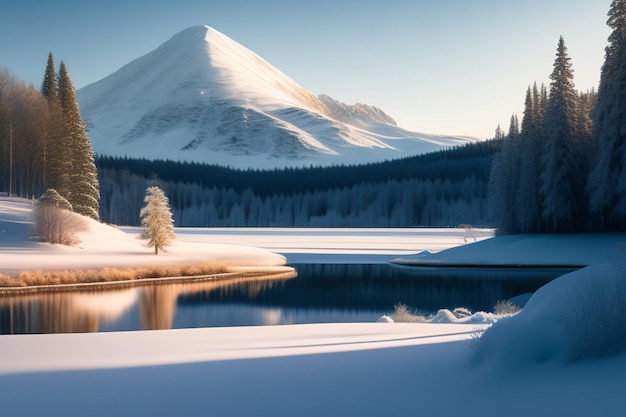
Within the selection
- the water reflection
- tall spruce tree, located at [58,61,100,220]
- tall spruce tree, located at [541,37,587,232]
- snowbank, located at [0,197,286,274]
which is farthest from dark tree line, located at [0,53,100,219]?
tall spruce tree, located at [541,37,587,232]

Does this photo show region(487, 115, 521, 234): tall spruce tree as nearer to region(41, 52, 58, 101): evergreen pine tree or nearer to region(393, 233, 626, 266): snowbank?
region(393, 233, 626, 266): snowbank

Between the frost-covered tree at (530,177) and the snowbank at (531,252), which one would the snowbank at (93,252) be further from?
the frost-covered tree at (530,177)

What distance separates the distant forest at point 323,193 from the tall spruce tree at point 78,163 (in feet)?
271

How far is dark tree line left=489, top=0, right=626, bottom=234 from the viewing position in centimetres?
4325

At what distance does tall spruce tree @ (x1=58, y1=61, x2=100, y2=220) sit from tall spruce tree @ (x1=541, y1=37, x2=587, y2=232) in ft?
146

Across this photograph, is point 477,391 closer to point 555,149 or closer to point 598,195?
point 598,195

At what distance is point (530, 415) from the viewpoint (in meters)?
7.88

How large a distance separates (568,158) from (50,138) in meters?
50.9

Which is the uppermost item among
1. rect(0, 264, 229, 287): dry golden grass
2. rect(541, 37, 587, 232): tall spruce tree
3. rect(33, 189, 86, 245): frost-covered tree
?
rect(541, 37, 587, 232): tall spruce tree

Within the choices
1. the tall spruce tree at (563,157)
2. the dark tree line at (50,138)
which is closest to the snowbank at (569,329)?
the tall spruce tree at (563,157)

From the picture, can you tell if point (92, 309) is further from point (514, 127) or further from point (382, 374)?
point (514, 127)

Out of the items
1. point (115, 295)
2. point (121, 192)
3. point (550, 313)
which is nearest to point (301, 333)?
point (550, 313)

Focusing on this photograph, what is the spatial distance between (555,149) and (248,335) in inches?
1839

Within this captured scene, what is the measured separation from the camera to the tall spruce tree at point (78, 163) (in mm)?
62844
